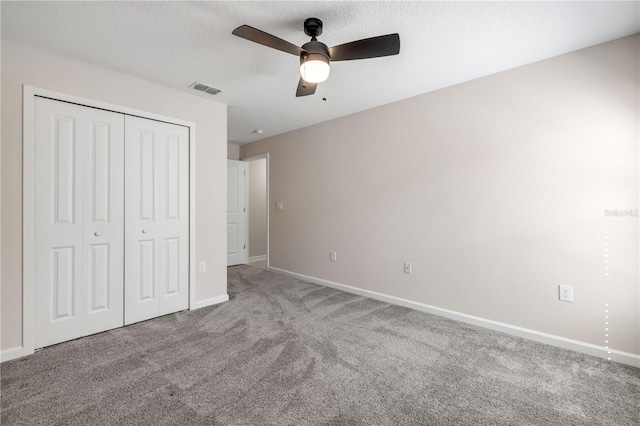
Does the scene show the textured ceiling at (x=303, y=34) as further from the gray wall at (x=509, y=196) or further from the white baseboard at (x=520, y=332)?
the white baseboard at (x=520, y=332)

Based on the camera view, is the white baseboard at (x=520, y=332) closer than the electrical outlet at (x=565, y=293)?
Yes

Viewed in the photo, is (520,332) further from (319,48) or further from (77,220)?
(77,220)

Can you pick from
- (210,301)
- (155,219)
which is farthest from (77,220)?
(210,301)

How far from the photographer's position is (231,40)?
2.12 m

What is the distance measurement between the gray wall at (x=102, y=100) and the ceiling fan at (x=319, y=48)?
1710 millimetres

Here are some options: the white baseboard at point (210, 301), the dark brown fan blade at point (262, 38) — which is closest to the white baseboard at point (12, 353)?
the white baseboard at point (210, 301)

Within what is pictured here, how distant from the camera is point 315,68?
5.99 feet

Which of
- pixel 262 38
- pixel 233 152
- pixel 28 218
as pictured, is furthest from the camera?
pixel 233 152

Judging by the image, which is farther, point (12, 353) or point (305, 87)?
point (305, 87)

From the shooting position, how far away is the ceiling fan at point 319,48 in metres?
1.69

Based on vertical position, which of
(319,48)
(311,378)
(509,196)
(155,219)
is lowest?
(311,378)

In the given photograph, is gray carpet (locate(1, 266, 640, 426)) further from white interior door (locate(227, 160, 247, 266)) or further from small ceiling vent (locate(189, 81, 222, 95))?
white interior door (locate(227, 160, 247, 266))

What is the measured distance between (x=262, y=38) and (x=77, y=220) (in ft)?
7.10

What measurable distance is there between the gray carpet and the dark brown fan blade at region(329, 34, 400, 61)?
83.9 inches
